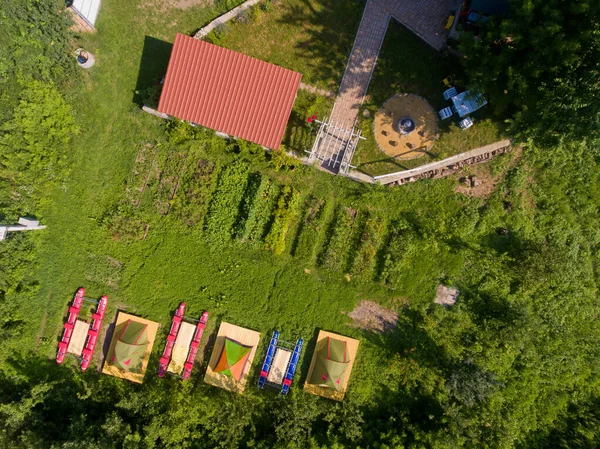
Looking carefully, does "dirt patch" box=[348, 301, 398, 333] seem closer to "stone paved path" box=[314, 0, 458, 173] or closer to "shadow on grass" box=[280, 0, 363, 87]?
"stone paved path" box=[314, 0, 458, 173]

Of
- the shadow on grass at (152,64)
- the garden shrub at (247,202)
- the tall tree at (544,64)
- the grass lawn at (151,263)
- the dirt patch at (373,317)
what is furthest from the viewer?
the dirt patch at (373,317)

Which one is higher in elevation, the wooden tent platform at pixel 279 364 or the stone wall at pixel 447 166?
the stone wall at pixel 447 166

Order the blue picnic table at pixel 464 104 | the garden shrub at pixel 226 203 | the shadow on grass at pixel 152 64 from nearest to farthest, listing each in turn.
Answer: the blue picnic table at pixel 464 104, the shadow on grass at pixel 152 64, the garden shrub at pixel 226 203

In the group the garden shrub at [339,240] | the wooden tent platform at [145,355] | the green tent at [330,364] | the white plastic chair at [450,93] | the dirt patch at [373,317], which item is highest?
the white plastic chair at [450,93]

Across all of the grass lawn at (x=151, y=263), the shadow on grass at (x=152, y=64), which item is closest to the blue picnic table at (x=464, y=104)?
the grass lawn at (x=151, y=263)

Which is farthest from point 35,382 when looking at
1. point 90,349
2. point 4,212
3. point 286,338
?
point 286,338

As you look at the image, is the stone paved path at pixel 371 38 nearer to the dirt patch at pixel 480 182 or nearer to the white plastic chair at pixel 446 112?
the white plastic chair at pixel 446 112

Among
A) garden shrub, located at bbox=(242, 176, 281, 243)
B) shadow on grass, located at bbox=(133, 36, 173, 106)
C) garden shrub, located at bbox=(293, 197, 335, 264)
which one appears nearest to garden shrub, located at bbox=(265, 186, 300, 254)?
garden shrub, located at bbox=(242, 176, 281, 243)
